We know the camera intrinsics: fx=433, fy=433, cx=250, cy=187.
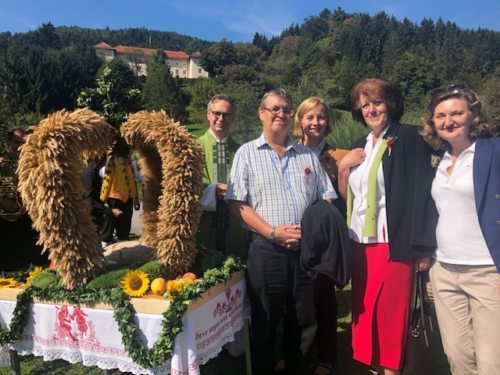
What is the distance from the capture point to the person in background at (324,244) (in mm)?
2897

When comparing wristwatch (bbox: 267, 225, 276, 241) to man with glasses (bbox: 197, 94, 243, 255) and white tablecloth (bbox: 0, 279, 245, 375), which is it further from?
man with glasses (bbox: 197, 94, 243, 255)

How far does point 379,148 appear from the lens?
2996 millimetres

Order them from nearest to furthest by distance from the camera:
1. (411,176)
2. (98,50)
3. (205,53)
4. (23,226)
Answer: (411,176), (23,226), (205,53), (98,50)

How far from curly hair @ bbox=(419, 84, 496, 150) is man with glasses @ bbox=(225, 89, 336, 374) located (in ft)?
2.57

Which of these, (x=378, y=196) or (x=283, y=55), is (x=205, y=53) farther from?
(x=378, y=196)

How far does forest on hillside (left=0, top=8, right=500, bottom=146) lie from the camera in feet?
167

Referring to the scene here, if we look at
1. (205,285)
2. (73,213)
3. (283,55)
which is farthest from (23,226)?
(283,55)

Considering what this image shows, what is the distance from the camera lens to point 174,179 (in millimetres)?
2730

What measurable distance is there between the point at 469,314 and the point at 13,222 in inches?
154

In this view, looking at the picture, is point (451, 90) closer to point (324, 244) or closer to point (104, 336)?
point (324, 244)

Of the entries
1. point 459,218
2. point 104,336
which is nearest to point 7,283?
point 104,336

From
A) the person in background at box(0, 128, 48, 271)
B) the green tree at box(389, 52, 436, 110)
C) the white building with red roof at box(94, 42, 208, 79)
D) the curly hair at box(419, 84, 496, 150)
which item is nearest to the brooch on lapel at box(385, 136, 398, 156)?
the curly hair at box(419, 84, 496, 150)

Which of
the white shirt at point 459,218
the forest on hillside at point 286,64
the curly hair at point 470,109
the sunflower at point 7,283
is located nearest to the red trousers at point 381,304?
the white shirt at point 459,218

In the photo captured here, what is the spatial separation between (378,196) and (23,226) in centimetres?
334
